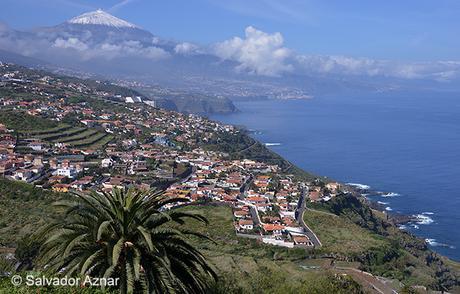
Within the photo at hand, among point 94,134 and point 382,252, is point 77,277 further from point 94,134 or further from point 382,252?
point 94,134

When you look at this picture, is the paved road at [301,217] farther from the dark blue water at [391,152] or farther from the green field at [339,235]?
the dark blue water at [391,152]

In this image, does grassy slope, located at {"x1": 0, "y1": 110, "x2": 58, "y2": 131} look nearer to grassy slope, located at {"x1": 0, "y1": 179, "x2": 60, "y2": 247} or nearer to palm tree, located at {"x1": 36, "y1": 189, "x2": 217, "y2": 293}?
grassy slope, located at {"x1": 0, "y1": 179, "x2": 60, "y2": 247}

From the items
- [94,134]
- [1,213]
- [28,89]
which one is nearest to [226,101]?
[28,89]

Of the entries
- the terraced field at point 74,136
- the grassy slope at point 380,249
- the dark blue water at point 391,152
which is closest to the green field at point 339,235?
the grassy slope at point 380,249

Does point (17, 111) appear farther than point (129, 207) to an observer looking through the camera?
Yes

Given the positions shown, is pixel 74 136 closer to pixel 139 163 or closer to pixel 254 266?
pixel 139 163

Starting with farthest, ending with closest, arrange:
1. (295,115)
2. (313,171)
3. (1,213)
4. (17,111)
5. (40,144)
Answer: (295,115) → (313,171) → (17,111) → (40,144) → (1,213)

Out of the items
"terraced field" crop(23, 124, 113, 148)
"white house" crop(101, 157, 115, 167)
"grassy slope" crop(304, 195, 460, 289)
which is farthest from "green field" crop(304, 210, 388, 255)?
"terraced field" crop(23, 124, 113, 148)
